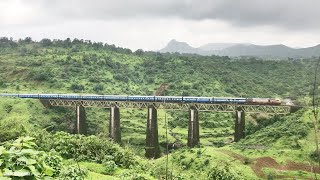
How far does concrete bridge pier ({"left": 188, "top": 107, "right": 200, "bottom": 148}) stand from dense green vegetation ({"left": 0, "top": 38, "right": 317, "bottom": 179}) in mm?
1909

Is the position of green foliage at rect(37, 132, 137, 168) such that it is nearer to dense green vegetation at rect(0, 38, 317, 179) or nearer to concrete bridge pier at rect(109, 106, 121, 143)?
dense green vegetation at rect(0, 38, 317, 179)

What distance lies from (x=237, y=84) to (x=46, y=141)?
302 ft

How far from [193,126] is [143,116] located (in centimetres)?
3438

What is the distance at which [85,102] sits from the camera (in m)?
67.8

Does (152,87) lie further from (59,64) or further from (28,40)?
(28,40)

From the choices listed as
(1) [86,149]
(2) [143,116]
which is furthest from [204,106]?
(2) [143,116]

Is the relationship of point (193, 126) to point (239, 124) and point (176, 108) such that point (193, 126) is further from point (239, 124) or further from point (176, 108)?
point (239, 124)

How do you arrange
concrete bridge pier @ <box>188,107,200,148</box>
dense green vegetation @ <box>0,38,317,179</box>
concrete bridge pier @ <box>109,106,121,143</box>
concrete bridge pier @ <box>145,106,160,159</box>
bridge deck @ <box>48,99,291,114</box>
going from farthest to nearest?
concrete bridge pier @ <box>109,106,121,143</box>, concrete bridge pier @ <box>145,106,160,159</box>, concrete bridge pier @ <box>188,107,200,148</box>, bridge deck @ <box>48,99,291,114</box>, dense green vegetation @ <box>0,38,317,179</box>

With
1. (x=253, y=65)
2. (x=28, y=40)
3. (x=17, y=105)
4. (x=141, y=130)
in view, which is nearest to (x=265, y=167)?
(x=141, y=130)

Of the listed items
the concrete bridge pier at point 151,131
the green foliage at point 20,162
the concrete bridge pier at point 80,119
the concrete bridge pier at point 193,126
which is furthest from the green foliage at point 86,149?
the concrete bridge pier at point 80,119

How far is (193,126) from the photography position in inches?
2299

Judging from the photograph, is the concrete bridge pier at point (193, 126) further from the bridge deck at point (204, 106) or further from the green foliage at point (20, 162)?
the green foliage at point (20, 162)

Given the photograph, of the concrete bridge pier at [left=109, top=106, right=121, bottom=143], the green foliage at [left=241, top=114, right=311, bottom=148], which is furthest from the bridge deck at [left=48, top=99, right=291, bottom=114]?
the green foliage at [left=241, top=114, right=311, bottom=148]

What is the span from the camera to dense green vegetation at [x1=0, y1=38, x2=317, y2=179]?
2876 centimetres
